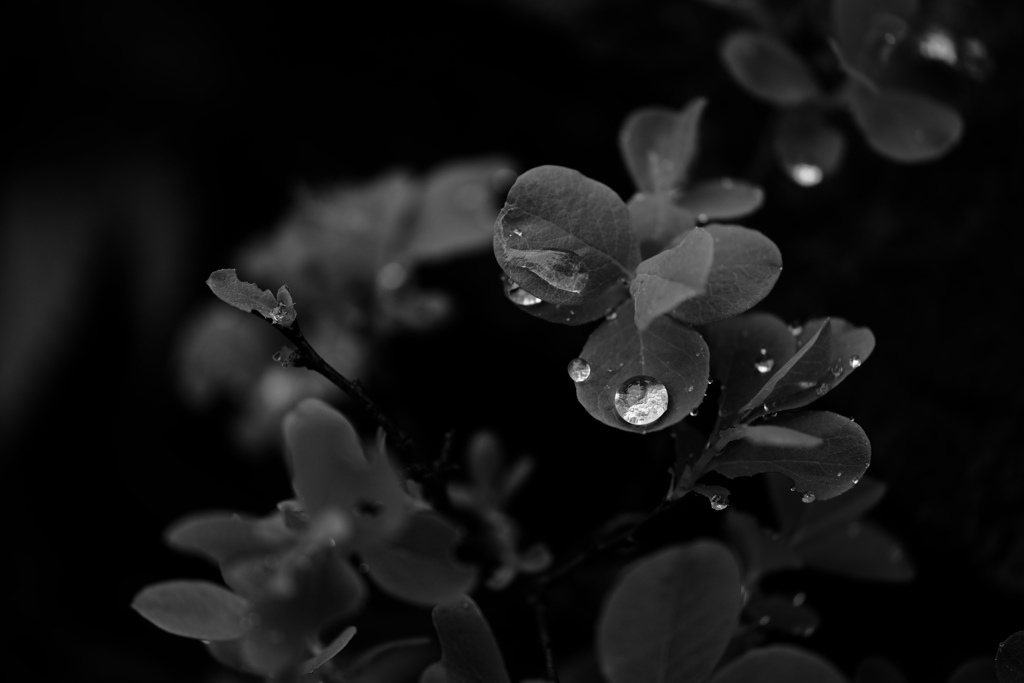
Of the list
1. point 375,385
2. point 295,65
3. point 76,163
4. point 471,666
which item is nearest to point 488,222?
point 375,385

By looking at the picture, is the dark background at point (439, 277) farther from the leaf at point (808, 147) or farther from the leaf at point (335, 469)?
the leaf at point (335, 469)

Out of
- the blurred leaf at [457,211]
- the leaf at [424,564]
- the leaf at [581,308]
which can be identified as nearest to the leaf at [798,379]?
the leaf at [581,308]

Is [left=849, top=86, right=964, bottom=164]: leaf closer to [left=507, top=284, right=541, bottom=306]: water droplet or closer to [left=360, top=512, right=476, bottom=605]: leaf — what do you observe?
[left=507, top=284, right=541, bottom=306]: water droplet

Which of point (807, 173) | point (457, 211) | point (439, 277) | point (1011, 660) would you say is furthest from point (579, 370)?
point (439, 277)

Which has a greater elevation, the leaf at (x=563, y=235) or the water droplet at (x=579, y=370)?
the leaf at (x=563, y=235)

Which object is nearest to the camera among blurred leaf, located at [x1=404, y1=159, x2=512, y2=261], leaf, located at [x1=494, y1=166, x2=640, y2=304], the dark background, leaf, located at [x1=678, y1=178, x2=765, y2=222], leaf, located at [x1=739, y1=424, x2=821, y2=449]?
leaf, located at [x1=739, y1=424, x2=821, y2=449]

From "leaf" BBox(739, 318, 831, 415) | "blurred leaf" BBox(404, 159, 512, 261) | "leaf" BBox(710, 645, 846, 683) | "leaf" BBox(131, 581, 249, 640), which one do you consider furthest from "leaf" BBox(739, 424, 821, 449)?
"blurred leaf" BBox(404, 159, 512, 261)

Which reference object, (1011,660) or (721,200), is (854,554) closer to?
(1011,660)
